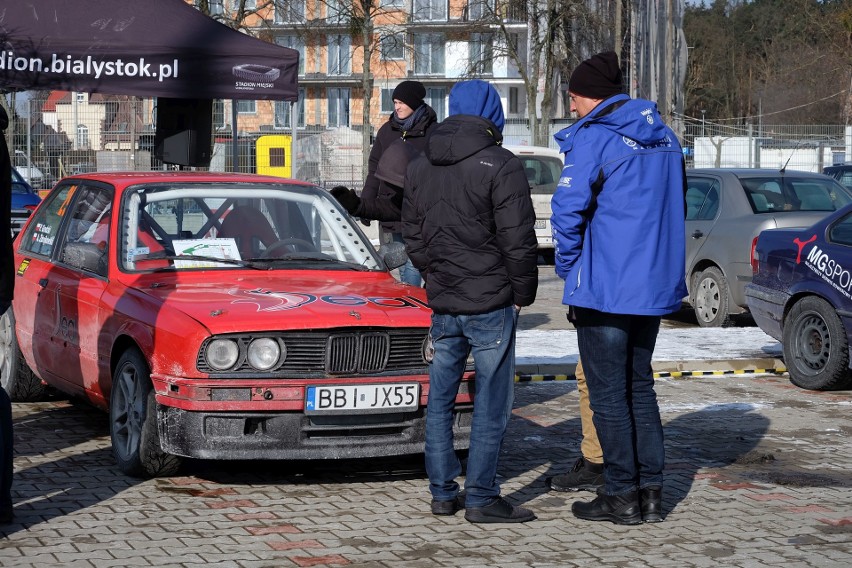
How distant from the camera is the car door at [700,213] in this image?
14141 mm

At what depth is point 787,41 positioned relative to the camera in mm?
84188

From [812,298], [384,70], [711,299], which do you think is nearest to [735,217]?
[711,299]

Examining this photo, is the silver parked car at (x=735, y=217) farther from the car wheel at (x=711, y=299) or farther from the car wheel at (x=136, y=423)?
the car wheel at (x=136, y=423)

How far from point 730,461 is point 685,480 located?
2.11 ft

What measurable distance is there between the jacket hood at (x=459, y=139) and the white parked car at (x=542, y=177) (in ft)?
49.8

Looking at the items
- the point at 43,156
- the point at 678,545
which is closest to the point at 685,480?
the point at 678,545

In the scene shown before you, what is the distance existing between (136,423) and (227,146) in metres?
23.4

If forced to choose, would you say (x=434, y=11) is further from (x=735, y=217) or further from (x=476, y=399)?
(x=476, y=399)

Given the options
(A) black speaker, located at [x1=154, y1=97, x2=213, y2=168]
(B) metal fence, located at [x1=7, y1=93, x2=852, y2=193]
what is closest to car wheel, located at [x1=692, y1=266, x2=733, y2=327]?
(B) metal fence, located at [x1=7, y1=93, x2=852, y2=193]

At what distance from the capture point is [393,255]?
7.71 meters

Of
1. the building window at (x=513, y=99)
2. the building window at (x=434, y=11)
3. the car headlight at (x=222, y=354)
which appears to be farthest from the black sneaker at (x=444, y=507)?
the building window at (x=513, y=99)

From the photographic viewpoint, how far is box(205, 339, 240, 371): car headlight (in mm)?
6195

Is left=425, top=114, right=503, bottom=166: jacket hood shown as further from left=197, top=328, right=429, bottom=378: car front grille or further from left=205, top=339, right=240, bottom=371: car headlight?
left=205, top=339, right=240, bottom=371: car headlight

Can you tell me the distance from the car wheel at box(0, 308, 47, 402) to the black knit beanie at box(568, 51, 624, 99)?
460 cm
